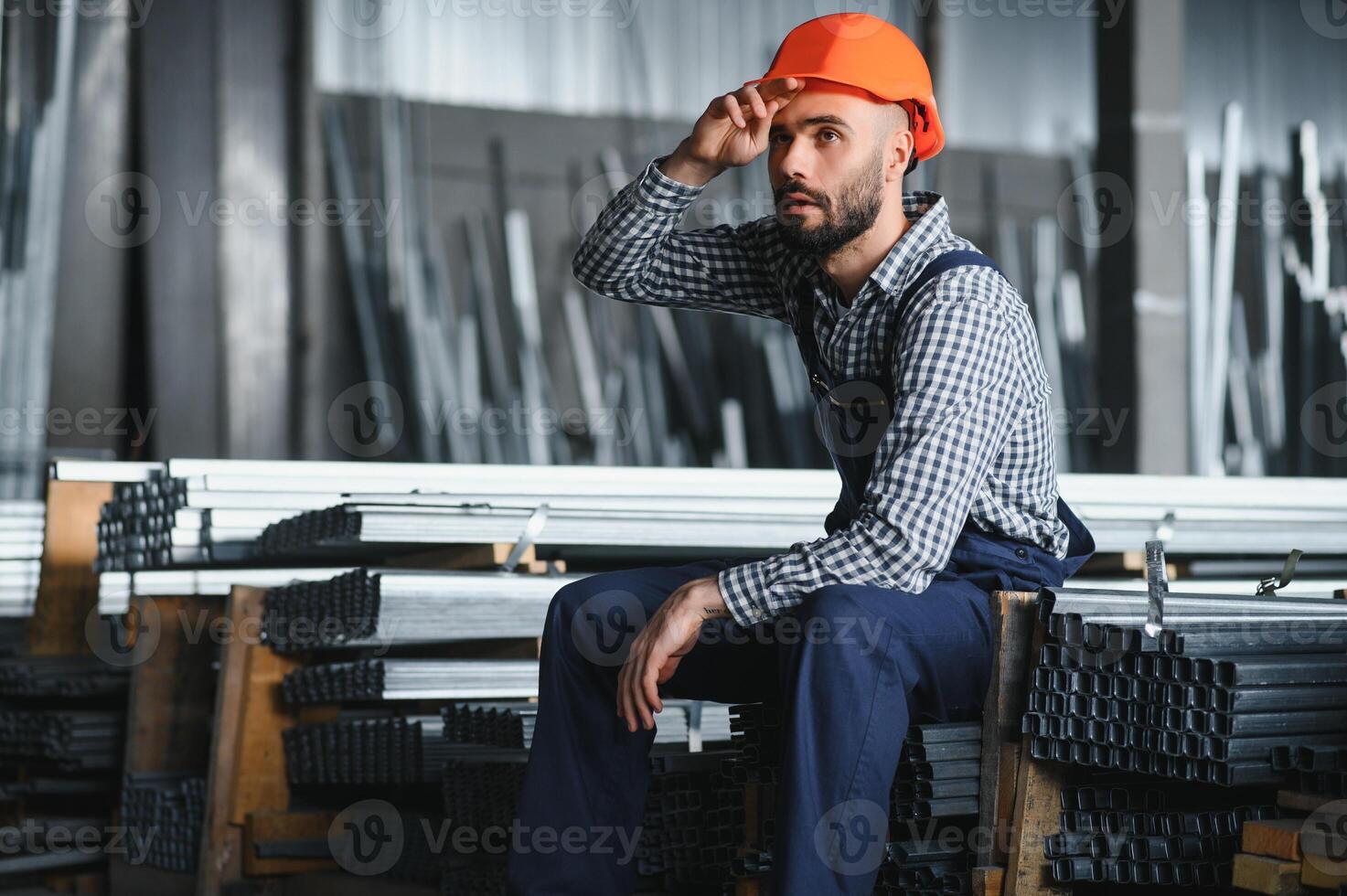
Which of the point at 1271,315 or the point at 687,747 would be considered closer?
the point at 687,747

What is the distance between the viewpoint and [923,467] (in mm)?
2260

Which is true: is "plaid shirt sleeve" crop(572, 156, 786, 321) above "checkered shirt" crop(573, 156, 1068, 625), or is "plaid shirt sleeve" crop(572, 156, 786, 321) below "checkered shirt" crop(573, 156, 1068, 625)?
above

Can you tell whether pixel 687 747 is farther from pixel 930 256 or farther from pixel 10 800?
pixel 10 800

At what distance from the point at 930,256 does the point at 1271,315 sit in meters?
7.07

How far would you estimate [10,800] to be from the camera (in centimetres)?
503

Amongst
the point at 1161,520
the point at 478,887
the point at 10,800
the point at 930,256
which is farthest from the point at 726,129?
the point at 10,800

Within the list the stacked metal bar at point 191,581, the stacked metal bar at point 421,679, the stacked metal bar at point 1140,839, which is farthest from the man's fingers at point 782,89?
the stacked metal bar at point 191,581

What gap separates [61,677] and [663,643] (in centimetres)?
311

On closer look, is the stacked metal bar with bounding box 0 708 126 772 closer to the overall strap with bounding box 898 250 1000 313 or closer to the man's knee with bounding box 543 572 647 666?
the man's knee with bounding box 543 572 647 666

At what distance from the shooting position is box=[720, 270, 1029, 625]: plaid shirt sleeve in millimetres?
2264

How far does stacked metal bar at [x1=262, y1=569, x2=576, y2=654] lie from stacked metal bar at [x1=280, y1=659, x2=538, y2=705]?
0.23 feet

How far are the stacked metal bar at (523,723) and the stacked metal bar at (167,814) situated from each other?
2.92ft

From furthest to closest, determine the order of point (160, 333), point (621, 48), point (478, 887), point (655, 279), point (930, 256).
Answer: point (621, 48)
point (160, 333)
point (478, 887)
point (655, 279)
point (930, 256)

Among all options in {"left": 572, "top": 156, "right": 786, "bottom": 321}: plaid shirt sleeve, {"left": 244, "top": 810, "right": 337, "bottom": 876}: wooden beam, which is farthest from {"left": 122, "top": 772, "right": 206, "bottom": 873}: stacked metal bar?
{"left": 572, "top": 156, "right": 786, "bottom": 321}: plaid shirt sleeve
